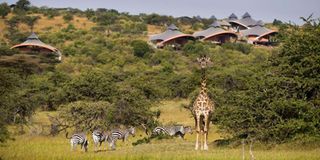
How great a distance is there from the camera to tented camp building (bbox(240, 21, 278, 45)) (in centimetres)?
8644

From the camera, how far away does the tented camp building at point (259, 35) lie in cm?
8644

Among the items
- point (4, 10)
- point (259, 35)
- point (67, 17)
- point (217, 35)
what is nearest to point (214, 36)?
point (217, 35)

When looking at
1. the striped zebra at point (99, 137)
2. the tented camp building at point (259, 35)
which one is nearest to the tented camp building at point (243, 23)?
the tented camp building at point (259, 35)

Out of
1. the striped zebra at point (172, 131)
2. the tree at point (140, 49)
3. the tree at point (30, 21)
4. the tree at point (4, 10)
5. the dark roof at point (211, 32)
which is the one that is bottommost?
the tree at point (140, 49)

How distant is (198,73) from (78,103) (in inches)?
809

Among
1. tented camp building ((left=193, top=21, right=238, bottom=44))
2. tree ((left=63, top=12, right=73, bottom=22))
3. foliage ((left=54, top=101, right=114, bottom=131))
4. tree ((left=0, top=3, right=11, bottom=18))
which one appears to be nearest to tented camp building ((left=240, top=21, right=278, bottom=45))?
tented camp building ((left=193, top=21, right=238, bottom=44))

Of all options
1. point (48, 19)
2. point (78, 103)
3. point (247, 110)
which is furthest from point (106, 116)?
point (48, 19)

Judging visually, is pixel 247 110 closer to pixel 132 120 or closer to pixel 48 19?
pixel 132 120

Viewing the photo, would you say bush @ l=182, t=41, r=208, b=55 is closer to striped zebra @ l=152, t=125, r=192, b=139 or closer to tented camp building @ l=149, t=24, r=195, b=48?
tented camp building @ l=149, t=24, r=195, b=48

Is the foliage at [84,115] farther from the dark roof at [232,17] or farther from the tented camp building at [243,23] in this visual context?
the dark roof at [232,17]

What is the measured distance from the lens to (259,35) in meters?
88.4

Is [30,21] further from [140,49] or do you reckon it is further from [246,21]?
[246,21]

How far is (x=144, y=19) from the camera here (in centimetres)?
11219

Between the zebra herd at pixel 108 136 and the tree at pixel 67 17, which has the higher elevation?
Answer: the tree at pixel 67 17
